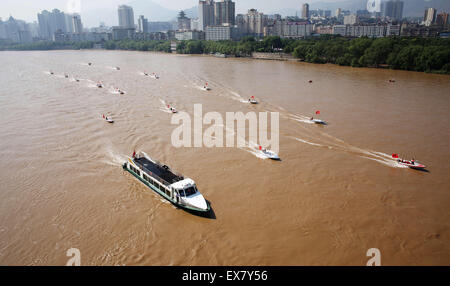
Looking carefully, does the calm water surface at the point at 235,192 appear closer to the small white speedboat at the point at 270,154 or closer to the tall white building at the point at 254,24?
A: the small white speedboat at the point at 270,154

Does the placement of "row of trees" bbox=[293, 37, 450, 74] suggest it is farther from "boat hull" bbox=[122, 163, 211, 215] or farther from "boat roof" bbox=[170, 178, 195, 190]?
"boat hull" bbox=[122, 163, 211, 215]

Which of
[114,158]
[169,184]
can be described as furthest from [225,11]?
[169,184]

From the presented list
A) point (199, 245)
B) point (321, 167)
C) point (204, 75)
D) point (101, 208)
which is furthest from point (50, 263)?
point (204, 75)

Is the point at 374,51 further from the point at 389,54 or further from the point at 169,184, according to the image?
the point at 169,184

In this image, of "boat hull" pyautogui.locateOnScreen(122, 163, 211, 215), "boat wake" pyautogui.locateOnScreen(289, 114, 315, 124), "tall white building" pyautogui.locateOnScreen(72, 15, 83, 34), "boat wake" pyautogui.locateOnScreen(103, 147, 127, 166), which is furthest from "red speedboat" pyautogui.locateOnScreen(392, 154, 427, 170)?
"tall white building" pyautogui.locateOnScreen(72, 15, 83, 34)

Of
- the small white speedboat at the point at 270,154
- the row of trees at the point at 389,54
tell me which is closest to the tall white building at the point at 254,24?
the row of trees at the point at 389,54

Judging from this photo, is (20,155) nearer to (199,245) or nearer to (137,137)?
(137,137)

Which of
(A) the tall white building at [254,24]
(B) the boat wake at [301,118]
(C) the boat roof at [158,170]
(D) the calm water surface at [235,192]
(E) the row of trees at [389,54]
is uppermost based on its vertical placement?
(A) the tall white building at [254,24]

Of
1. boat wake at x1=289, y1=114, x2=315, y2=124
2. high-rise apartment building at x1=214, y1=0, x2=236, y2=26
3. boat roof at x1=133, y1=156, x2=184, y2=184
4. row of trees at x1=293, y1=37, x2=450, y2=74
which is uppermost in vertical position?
high-rise apartment building at x1=214, y1=0, x2=236, y2=26

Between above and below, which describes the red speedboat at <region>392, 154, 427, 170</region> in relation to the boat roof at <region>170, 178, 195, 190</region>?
below
